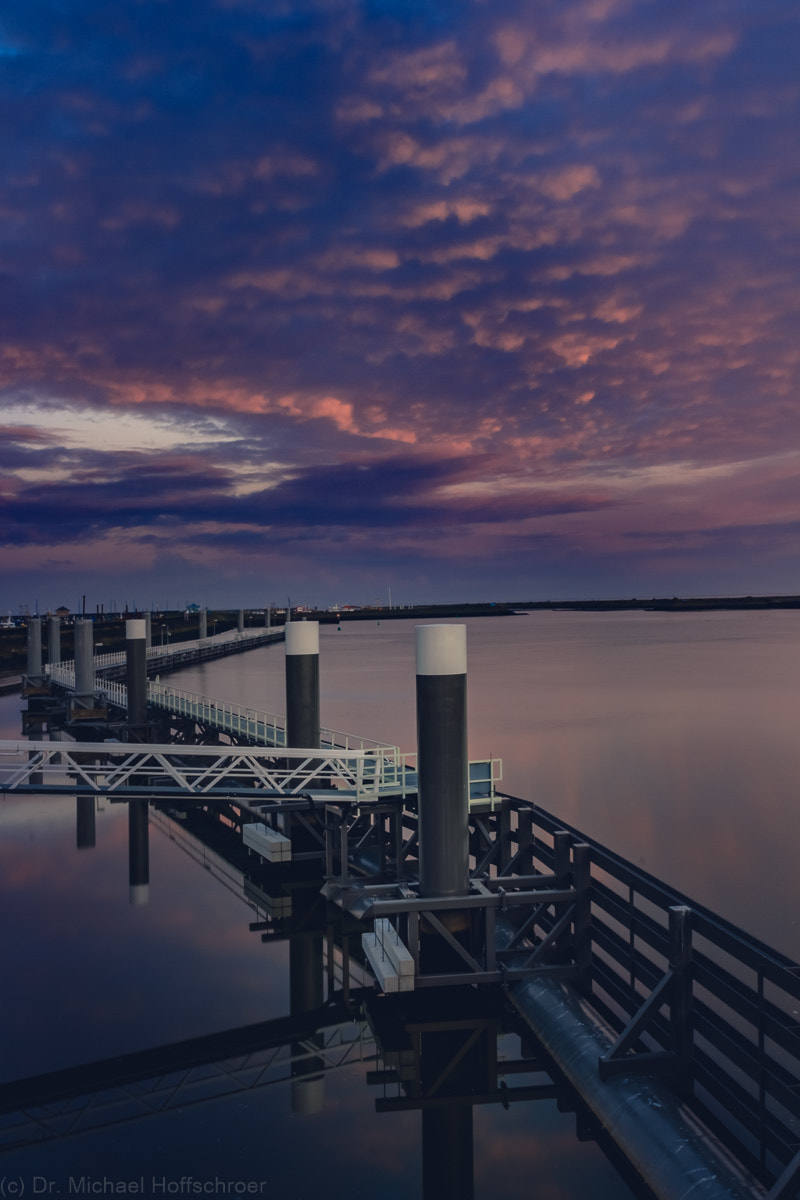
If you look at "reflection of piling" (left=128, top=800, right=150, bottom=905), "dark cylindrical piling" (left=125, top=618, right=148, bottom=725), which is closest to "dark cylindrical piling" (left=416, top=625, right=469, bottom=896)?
"reflection of piling" (left=128, top=800, right=150, bottom=905)

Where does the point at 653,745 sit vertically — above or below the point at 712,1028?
below

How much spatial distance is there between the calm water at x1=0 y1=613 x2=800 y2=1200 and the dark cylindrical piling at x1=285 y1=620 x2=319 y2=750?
16.5 feet

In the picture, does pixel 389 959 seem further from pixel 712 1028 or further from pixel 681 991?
pixel 712 1028

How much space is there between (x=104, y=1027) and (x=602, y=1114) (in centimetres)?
964

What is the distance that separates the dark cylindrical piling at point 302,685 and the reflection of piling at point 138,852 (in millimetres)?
6189

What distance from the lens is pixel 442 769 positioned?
52.6ft

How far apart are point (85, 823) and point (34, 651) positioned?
36.6m

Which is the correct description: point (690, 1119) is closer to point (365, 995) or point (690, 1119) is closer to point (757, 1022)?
point (757, 1022)

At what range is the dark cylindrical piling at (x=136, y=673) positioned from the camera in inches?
1560

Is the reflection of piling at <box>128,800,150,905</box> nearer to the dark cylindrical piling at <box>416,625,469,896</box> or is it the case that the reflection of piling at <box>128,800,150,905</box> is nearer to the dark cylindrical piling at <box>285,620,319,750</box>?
the dark cylindrical piling at <box>285,620,319,750</box>

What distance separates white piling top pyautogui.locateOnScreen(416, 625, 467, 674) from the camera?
53.1 ft

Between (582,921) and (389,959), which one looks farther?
(389,959)

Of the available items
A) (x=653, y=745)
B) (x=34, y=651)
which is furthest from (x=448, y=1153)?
(x=34, y=651)

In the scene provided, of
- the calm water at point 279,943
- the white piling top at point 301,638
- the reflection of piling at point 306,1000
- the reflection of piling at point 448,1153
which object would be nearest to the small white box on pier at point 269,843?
the calm water at point 279,943
